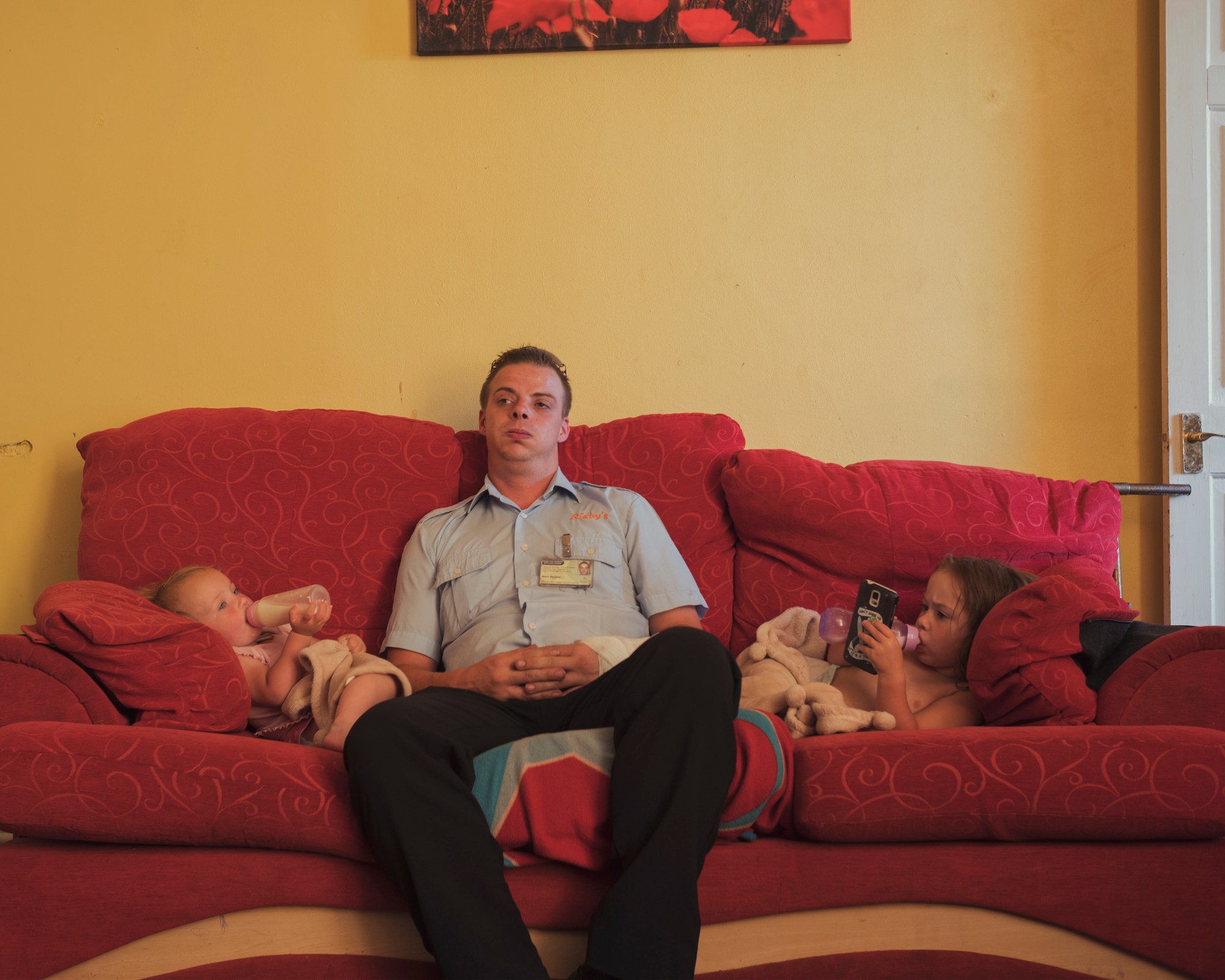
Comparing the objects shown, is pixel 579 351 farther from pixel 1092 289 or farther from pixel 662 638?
pixel 1092 289

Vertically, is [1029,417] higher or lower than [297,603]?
higher

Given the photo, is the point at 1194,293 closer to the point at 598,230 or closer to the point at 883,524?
the point at 883,524

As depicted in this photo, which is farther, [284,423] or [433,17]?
[433,17]

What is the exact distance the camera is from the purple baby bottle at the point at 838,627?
1794 mm

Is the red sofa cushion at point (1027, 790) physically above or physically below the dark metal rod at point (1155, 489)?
below

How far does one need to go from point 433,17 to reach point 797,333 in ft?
4.37

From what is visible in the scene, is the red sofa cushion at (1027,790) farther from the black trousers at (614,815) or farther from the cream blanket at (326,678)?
the cream blanket at (326,678)

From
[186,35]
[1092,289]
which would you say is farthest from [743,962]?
[186,35]

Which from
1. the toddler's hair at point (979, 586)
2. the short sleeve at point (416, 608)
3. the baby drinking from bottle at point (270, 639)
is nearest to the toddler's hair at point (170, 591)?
the baby drinking from bottle at point (270, 639)

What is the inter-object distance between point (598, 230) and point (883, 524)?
1144 millimetres

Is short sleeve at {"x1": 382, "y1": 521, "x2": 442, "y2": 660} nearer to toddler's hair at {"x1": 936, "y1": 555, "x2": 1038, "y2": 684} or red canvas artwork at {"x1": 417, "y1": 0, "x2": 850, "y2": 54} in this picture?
toddler's hair at {"x1": 936, "y1": 555, "x2": 1038, "y2": 684}

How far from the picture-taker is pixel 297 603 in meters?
1.80

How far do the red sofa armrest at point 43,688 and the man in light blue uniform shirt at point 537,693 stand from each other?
54 centimetres

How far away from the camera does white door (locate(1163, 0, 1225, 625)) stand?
7.76 ft
